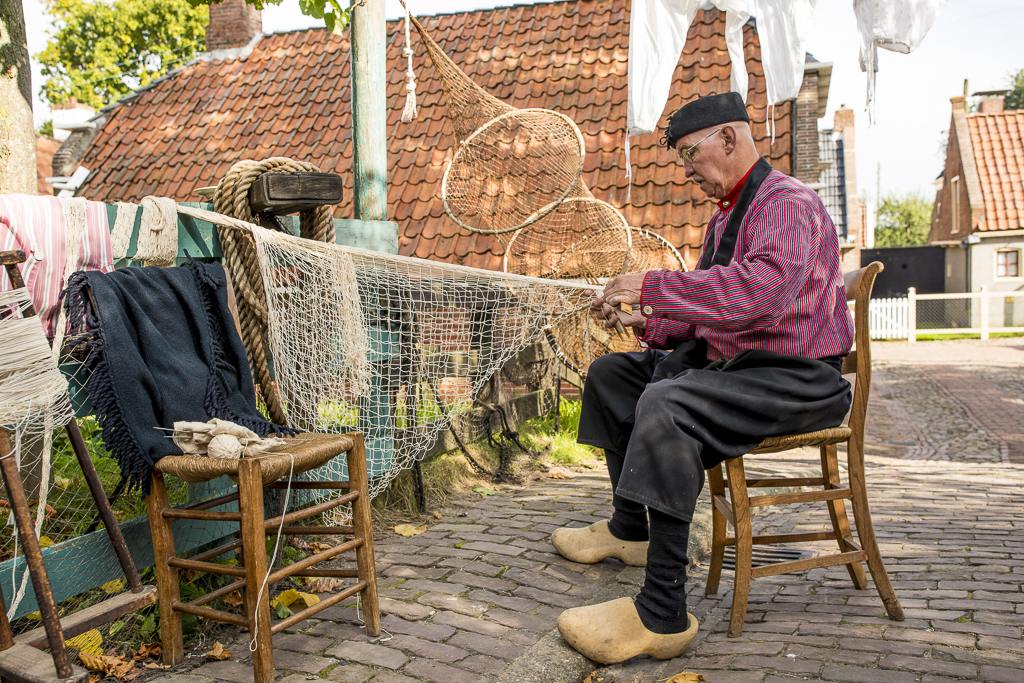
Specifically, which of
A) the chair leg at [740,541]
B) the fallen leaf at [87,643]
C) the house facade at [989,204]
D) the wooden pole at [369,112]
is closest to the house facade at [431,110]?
the wooden pole at [369,112]

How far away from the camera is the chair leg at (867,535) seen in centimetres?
247

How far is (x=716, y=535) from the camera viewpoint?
2.72 metres

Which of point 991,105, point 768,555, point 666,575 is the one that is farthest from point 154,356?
point 991,105

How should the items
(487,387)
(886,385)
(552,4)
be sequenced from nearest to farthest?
(487,387), (552,4), (886,385)

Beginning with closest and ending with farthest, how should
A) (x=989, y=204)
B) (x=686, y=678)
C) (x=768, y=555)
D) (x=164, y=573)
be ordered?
1. (x=686, y=678)
2. (x=164, y=573)
3. (x=768, y=555)
4. (x=989, y=204)

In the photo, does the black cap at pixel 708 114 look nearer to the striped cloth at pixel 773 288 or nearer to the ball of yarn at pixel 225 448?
the striped cloth at pixel 773 288

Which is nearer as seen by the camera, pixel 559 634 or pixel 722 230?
pixel 559 634

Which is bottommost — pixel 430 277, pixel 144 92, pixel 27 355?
pixel 27 355

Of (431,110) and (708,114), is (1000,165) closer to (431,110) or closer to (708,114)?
(431,110)

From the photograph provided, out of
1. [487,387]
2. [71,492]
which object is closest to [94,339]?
[71,492]

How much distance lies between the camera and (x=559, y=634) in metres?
2.48

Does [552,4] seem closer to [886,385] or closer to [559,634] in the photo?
[886,385]

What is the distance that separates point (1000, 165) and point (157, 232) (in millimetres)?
27047

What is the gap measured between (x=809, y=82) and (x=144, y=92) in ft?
31.1
